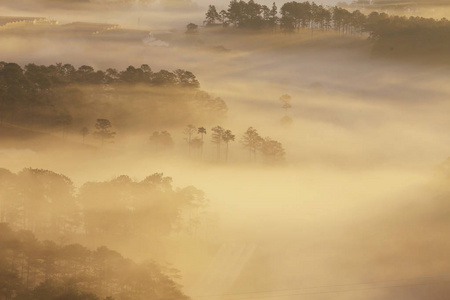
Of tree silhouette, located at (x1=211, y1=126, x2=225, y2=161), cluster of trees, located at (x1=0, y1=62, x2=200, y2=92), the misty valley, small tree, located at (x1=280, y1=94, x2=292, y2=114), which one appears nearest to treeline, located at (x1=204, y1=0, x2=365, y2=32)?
the misty valley

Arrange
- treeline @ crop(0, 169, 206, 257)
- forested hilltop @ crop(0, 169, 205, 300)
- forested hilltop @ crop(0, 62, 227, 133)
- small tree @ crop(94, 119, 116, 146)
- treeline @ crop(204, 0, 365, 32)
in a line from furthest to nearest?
1. treeline @ crop(204, 0, 365, 32)
2. forested hilltop @ crop(0, 62, 227, 133)
3. small tree @ crop(94, 119, 116, 146)
4. treeline @ crop(0, 169, 206, 257)
5. forested hilltop @ crop(0, 169, 205, 300)

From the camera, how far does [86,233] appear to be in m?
46.1

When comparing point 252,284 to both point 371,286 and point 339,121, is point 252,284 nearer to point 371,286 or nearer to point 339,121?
point 371,286

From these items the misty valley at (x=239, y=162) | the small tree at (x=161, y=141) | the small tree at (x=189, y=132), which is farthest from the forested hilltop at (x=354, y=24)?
the small tree at (x=161, y=141)

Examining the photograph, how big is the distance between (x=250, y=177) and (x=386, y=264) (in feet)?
71.7

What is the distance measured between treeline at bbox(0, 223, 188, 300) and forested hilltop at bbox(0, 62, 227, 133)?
98.8 ft

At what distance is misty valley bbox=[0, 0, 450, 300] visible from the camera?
4544 cm

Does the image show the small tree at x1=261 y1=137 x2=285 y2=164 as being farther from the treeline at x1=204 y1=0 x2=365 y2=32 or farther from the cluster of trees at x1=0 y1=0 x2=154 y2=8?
the cluster of trees at x1=0 y1=0 x2=154 y2=8

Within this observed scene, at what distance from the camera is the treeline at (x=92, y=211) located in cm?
4522

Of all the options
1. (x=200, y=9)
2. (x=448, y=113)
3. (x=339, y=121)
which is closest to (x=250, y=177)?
(x=339, y=121)

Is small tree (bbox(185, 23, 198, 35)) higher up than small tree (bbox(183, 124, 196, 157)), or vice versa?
small tree (bbox(185, 23, 198, 35))

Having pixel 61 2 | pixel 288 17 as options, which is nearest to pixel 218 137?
pixel 288 17

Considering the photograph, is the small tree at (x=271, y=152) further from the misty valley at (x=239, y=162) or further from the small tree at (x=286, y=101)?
the small tree at (x=286, y=101)

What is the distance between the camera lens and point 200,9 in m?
188
